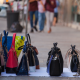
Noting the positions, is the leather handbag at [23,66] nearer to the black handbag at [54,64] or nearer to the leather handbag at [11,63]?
the leather handbag at [11,63]

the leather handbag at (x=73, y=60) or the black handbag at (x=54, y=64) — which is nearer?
the black handbag at (x=54, y=64)

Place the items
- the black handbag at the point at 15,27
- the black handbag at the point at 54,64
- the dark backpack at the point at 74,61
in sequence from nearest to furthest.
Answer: the black handbag at the point at 54,64 < the dark backpack at the point at 74,61 < the black handbag at the point at 15,27

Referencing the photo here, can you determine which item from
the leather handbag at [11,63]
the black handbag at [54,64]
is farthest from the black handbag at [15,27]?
the black handbag at [54,64]

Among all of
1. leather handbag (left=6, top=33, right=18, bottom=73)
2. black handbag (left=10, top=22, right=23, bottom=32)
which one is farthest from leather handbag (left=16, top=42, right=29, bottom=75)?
black handbag (left=10, top=22, right=23, bottom=32)

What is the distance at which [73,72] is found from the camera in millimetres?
2727

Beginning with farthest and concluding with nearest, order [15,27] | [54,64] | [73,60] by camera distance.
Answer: [15,27]
[73,60]
[54,64]

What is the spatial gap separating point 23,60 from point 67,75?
0.59 meters

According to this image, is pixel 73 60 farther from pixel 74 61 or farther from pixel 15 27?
pixel 15 27

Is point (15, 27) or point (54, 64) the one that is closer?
point (54, 64)

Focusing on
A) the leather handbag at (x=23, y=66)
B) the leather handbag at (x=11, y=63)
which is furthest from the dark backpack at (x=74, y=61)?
the leather handbag at (x=11, y=63)

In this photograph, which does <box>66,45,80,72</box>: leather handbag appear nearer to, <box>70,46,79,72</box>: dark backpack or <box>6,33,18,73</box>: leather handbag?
<box>70,46,79,72</box>: dark backpack

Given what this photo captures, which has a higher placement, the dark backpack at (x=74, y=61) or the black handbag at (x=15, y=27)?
the black handbag at (x=15, y=27)

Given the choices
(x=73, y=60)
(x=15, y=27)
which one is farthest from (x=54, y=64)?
(x=15, y=27)

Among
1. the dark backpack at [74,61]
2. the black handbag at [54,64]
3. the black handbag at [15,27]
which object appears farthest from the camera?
the black handbag at [15,27]
